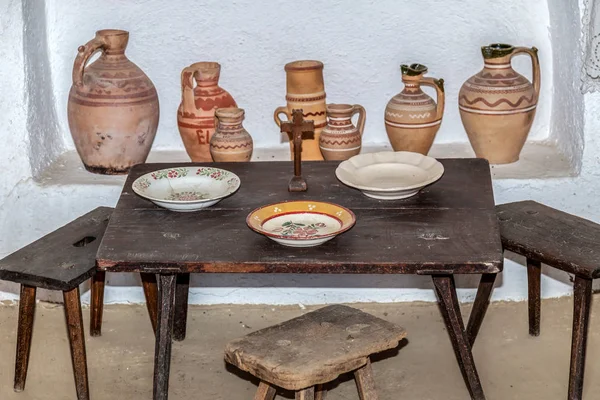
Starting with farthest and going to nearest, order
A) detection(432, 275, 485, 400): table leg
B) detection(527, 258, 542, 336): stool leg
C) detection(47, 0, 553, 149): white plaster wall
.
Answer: detection(47, 0, 553, 149): white plaster wall → detection(527, 258, 542, 336): stool leg → detection(432, 275, 485, 400): table leg

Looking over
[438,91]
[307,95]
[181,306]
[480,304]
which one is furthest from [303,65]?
[480,304]

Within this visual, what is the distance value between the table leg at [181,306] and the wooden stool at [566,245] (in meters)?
1.13

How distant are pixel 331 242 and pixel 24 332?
1125 mm

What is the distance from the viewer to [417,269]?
280 cm

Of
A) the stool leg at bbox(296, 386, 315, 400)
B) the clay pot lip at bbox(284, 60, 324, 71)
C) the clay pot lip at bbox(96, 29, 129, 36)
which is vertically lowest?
the stool leg at bbox(296, 386, 315, 400)

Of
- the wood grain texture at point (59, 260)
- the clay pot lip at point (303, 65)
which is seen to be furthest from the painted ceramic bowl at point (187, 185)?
the clay pot lip at point (303, 65)

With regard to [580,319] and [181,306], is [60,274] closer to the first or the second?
[181,306]

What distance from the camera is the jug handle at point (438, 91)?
390cm

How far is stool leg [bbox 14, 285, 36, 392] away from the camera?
3330 mm

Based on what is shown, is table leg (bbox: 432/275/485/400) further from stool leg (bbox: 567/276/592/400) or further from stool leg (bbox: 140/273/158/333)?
stool leg (bbox: 140/273/158/333)

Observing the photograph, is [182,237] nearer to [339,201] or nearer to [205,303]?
[339,201]

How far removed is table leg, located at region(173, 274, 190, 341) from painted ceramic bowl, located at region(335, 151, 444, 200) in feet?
2.42

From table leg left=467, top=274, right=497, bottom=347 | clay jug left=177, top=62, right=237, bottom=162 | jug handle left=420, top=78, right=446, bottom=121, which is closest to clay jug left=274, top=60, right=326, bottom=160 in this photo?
clay jug left=177, top=62, right=237, bottom=162

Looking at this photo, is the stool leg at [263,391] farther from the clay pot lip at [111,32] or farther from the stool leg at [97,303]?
the clay pot lip at [111,32]
